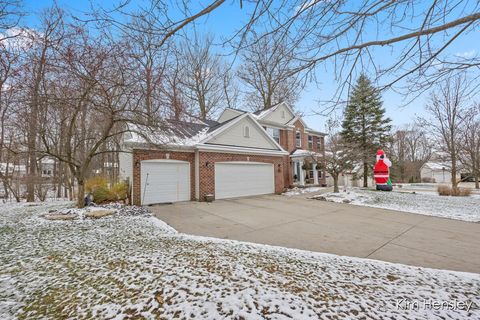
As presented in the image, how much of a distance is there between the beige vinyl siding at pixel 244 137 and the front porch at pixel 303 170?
3.50 meters

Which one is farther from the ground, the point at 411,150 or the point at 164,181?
the point at 411,150

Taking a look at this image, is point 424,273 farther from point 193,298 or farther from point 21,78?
point 21,78

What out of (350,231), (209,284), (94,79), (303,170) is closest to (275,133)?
(303,170)

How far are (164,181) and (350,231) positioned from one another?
7565 mm

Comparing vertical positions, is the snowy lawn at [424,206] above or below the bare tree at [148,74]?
below

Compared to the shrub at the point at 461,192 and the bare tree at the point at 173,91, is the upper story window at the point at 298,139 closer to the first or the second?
the shrub at the point at 461,192

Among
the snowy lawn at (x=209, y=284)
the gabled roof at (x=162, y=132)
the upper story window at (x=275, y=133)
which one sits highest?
the upper story window at (x=275, y=133)

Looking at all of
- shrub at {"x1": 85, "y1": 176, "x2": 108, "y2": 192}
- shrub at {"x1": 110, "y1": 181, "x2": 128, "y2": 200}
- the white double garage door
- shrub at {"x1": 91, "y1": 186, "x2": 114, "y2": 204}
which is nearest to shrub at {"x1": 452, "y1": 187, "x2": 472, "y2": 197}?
the white double garage door

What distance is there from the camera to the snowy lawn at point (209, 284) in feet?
7.23

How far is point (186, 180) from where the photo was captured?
401 inches

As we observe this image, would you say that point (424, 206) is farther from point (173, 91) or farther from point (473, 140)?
point (173, 91)

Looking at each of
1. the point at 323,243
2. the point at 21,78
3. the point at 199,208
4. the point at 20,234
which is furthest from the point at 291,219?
the point at 21,78

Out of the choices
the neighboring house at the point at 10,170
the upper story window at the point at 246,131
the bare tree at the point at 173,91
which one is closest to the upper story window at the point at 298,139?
the upper story window at the point at 246,131

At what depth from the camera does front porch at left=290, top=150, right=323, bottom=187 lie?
16.8 metres
